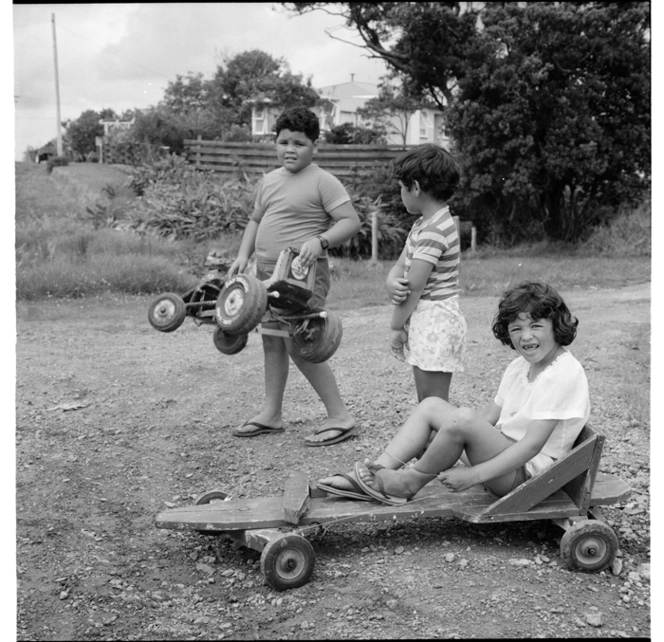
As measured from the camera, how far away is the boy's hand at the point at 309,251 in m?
4.63

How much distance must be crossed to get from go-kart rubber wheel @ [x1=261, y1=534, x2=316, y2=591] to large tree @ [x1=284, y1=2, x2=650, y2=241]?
570 inches

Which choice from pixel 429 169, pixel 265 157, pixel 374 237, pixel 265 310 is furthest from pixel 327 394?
pixel 265 157

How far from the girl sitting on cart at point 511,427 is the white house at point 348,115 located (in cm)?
1990

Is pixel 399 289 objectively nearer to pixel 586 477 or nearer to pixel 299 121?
pixel 586 477

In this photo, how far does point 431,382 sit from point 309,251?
3.80 ft

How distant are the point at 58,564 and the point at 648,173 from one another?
667 inches

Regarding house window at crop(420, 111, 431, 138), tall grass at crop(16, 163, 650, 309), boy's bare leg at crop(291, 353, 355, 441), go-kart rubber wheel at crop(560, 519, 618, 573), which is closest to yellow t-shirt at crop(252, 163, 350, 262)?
boy's bare leg at crop(291, 353, 355, 441)

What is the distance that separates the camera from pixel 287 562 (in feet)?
10.9

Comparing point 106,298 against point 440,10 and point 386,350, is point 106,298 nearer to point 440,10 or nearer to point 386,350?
point 386,350

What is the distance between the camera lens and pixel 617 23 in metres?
16.5

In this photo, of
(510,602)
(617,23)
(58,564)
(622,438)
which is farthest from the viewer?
(617,23)

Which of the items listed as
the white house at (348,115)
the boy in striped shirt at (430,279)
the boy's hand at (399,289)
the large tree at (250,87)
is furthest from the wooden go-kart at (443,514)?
the large tree at (250,87)

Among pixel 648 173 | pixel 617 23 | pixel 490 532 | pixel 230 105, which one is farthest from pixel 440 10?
pixel 230 105

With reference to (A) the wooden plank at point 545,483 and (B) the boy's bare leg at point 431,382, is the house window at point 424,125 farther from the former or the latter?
(A) the wooden plank at point 545,483
